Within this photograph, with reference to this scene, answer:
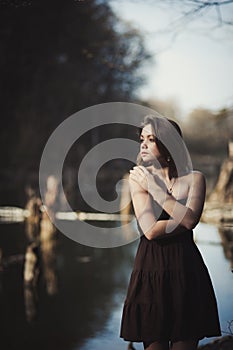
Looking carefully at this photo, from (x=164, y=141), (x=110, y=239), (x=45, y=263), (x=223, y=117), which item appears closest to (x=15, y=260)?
(x=45, y=263)

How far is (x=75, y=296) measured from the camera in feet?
16.1

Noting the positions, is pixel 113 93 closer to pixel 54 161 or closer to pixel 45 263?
pixel 54 161

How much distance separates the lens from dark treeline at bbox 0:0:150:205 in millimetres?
7246

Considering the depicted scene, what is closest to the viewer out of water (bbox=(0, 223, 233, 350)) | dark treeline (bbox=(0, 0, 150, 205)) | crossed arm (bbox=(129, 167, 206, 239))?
crossed arm (bbox=(129, 167, 206, 239))

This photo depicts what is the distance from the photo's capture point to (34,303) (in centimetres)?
475

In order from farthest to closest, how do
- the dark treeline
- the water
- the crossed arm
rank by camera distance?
the dark treeline → the water → the crossed arm

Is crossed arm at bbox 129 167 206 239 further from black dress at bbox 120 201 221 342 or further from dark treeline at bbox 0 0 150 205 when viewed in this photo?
dark treeline at bbox 0 0 150 205

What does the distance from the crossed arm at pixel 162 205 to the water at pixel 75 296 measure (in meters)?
1.31

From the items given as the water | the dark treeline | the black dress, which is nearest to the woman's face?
the black dress

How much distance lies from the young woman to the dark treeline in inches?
172

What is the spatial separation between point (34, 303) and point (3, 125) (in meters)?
5.05

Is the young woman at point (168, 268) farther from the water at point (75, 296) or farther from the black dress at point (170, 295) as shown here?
the water at point (75, 296)

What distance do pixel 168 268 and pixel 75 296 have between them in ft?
11.2

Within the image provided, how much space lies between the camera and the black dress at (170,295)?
1.62 meters
